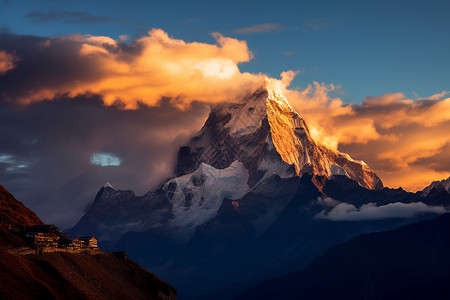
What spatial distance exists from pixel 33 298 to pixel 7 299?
10.8m

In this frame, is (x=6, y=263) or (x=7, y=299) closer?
(x=7, y=299)

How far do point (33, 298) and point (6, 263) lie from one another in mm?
13632

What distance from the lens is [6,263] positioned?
197 meters

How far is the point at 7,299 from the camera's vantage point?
180 metres

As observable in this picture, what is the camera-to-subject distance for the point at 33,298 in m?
190

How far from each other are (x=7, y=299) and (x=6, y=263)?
63.1ft
